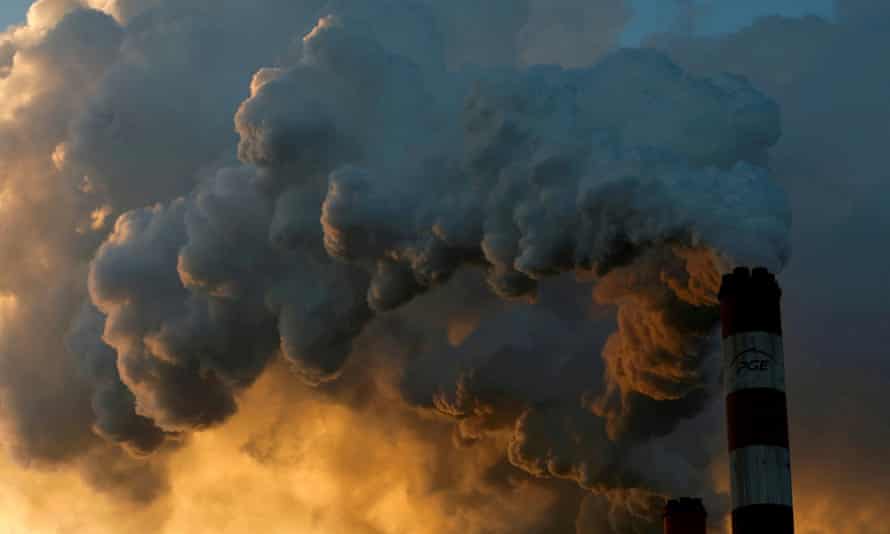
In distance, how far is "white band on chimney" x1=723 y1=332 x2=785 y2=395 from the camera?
37844mm

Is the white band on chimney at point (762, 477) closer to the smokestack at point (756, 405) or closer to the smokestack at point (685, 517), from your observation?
the smokestack at point (756, 405)

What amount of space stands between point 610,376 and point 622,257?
11.4 metres

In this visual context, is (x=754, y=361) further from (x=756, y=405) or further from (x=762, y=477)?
(x=762, y=477)

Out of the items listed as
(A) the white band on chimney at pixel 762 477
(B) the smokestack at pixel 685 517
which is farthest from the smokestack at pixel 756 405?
(B) the smokestack at pixel 685 517

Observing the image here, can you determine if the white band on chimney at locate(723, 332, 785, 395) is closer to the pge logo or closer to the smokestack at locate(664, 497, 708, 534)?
the pge logo

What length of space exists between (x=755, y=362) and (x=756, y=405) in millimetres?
1218

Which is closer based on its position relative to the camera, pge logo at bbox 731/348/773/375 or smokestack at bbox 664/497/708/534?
pge logo at bbox 731/348/773/375

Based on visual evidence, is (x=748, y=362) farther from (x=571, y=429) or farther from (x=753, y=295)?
(x=571, y=429)

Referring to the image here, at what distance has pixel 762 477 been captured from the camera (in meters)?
37.4

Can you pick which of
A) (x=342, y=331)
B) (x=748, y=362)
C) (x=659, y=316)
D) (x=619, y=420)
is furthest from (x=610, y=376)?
(x=748, y=362)

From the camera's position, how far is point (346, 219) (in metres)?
45.2

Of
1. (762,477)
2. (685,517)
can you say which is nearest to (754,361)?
(762,477)

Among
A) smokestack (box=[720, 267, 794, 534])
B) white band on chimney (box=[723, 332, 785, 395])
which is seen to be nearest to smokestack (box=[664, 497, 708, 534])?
smokestack (box=[720, 267, 794, 534])

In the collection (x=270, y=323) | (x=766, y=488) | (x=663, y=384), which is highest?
(x=270, y=323)
